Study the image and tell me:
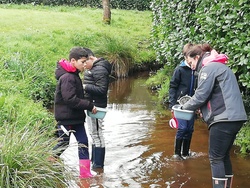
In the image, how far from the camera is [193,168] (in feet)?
21.6

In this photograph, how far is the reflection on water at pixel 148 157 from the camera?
600cm

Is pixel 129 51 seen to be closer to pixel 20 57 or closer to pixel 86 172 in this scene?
pixel 20 57

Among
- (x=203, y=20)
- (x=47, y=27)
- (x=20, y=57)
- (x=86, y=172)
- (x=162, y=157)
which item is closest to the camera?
(x=86, y=172)

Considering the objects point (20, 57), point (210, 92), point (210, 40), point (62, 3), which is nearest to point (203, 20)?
point (210, 40)

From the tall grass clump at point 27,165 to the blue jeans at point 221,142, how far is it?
1.65 m

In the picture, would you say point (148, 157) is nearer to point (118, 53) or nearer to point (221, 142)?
point (221, 142)

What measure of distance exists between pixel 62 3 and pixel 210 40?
2153 cm

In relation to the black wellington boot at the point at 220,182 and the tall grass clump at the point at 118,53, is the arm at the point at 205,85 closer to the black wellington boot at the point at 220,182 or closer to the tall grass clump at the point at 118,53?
the black wellington boot at the point at 220,182

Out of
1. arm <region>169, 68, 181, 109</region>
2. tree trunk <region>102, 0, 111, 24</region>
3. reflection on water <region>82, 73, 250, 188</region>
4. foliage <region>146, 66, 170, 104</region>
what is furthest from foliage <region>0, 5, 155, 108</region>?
arm <region>169, 68, 181, 109</region>

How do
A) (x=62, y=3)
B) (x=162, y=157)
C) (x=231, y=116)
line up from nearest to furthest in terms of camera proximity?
(x=231, y=116) < (x=162, y=157) < (x=62, y=3)

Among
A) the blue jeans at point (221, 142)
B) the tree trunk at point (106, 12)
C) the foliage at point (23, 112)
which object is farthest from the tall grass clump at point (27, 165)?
the tree trunk at point (106, 12)

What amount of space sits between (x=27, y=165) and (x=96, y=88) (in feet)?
6.23

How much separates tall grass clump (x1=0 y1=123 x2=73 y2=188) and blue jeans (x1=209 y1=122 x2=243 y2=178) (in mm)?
1654

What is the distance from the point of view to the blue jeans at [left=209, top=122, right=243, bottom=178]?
4.82 meters
